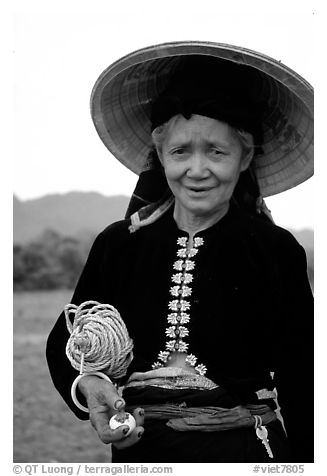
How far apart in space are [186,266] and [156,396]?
16.7 inches

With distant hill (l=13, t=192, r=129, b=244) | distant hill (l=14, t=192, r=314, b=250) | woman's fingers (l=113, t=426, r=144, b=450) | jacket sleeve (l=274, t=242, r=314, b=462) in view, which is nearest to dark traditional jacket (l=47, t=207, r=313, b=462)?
jacket sleeve (l=274, t=242, r=314, b=462)

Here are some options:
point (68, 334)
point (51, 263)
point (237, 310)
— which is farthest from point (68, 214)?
point (237, 310)

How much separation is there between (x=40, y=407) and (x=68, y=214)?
2497 mm

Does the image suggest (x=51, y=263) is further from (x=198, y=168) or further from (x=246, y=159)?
(x=198, y=168)

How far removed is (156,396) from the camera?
7.43 feet

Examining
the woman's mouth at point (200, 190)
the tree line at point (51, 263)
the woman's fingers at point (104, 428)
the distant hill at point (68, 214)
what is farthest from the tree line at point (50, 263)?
the woman's fingers at point (104, 428)

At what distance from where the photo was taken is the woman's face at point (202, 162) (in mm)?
2305

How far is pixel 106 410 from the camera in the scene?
2.20 m

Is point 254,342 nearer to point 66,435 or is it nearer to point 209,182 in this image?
point 209,182

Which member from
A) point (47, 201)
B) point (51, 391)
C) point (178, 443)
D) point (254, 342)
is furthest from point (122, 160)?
point (47, 201)

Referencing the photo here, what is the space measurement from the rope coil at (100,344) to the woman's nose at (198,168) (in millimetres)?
505

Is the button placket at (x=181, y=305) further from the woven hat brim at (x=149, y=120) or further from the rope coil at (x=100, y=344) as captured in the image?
the woven hat brim at (x=149, y=120)

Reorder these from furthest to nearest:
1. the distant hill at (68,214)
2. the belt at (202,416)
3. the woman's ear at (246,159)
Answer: the distant hill at (68,214)
the woman's ear at (246,159)
the belt at (202,416)

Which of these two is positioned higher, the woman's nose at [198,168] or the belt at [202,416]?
the woman's nose at [198,168]
